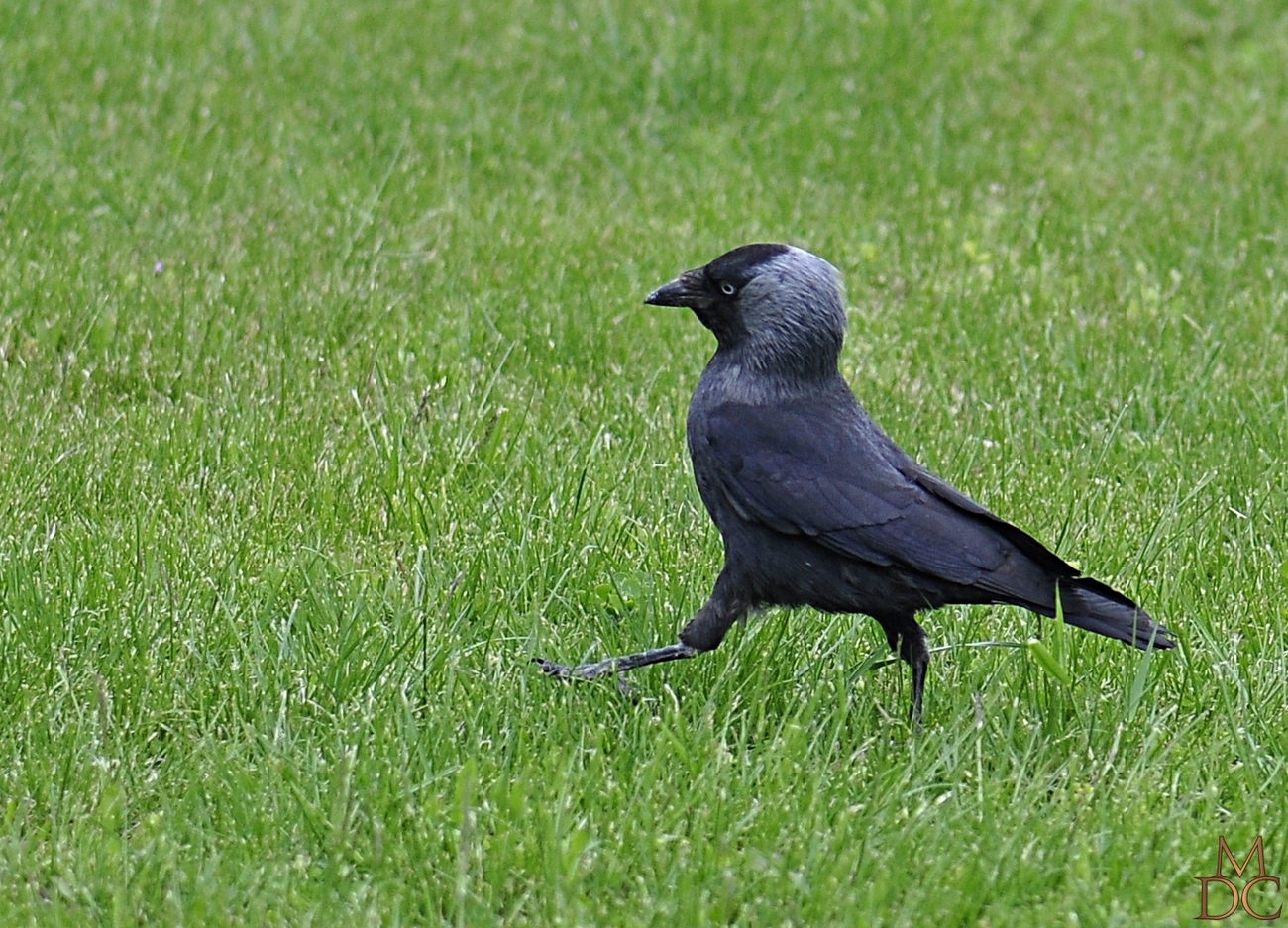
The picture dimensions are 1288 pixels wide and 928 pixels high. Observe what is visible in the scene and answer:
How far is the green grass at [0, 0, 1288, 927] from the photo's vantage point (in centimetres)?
348

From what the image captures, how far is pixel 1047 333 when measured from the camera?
6.54 metres

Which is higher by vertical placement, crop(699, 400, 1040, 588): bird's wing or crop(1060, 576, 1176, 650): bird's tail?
crop(699, 400, 1040, 588): bird's wing

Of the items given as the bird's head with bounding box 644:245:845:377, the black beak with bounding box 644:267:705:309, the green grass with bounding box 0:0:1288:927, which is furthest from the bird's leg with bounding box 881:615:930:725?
the black beak with bounding box 644:267:705:309

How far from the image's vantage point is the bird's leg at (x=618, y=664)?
4121mm

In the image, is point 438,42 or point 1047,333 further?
point 438,42

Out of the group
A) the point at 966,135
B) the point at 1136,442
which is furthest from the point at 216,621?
the point at 966,135

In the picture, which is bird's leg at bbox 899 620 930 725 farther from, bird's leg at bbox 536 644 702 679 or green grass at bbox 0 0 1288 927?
bird's leg at bbox 536 644 702 679

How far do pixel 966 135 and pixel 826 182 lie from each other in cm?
96

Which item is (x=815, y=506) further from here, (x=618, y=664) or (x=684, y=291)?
(x=684, y=291)

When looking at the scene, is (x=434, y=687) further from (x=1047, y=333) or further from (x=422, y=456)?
(x=1047, y=333)

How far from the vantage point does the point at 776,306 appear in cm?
447

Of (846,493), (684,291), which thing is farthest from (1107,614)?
(684,291)

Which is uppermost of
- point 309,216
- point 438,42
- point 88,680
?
point 438,42

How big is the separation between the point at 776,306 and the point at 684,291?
279 millimetres
